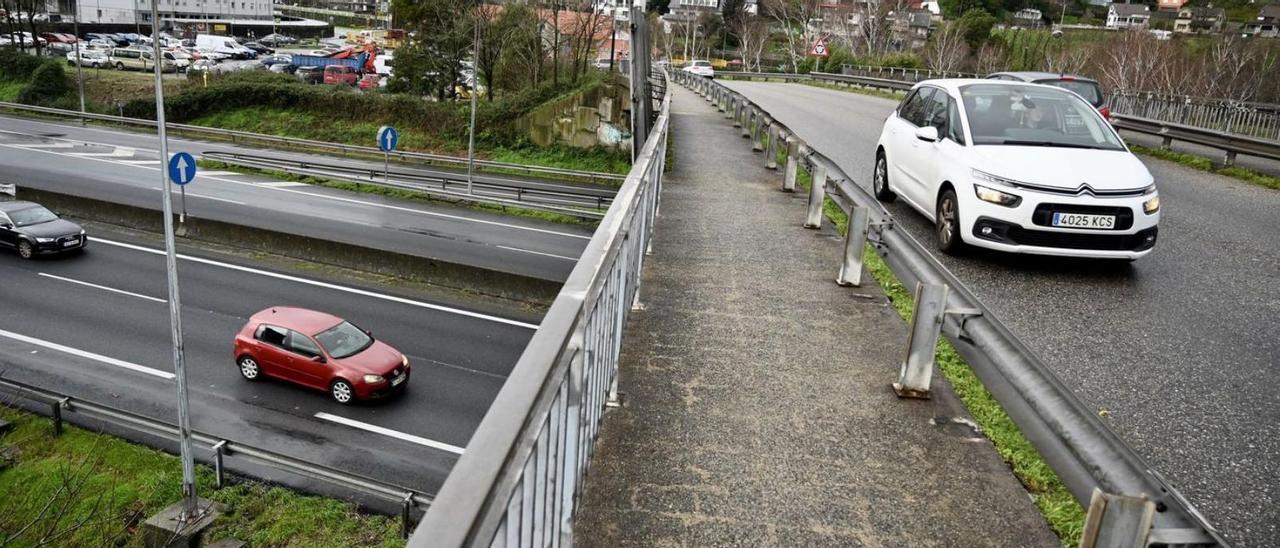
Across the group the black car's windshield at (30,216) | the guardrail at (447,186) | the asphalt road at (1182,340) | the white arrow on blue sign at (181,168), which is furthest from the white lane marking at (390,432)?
the black car's windshield at (30,216)

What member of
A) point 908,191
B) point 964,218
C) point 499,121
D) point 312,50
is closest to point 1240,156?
point 908,191

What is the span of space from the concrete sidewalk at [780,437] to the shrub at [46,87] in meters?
60.0

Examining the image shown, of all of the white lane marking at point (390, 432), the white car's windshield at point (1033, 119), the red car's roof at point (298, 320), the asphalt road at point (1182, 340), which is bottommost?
the white lane marking at point (390, 432)

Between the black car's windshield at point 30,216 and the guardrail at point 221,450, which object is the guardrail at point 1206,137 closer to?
the guardrail at point 221,450

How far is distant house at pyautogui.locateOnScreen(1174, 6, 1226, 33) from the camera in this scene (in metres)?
62.1

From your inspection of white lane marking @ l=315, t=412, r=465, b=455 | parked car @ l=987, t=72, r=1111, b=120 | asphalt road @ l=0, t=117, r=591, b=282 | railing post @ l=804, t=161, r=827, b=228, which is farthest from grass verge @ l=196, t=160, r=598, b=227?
railing post @ l=804, t=161, r=827, b=228

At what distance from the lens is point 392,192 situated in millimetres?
35344

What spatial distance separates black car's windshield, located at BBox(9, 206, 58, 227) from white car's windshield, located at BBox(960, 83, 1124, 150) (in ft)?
88.6

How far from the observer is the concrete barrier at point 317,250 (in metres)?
23.1

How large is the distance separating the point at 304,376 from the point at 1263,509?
16466 millimetres

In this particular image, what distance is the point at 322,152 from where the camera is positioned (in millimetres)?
46625

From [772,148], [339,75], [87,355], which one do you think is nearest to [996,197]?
[772,148]

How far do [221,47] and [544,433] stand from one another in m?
80.5

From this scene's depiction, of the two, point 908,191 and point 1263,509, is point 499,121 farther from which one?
point 1263,509
